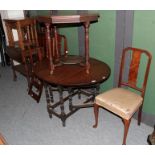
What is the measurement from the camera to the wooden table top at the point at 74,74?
1.95m

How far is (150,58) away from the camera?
191 cm

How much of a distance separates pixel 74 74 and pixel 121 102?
61 cm

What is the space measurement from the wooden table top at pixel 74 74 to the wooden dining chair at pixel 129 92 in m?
0.24

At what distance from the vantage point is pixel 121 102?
6.42ft

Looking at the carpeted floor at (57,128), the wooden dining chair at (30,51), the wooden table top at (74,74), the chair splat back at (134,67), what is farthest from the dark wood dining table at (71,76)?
the wooden dining chair at (30,51)

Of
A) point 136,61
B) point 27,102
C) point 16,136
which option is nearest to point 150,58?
point 136,61

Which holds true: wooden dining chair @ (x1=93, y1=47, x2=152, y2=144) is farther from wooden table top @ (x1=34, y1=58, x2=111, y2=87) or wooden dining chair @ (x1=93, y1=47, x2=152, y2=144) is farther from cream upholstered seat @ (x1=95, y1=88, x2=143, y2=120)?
wooden table top @ (x1=34, y1=58, x2=111, y2=87)

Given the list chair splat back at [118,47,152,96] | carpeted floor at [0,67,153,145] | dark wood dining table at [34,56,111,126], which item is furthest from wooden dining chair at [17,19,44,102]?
chair splat back at [118,47,152,96]

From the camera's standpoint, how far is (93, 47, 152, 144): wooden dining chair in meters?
1.90

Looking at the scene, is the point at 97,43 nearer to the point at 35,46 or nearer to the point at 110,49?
the point at 110,49

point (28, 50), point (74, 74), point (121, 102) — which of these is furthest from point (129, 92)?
point (28, 50)

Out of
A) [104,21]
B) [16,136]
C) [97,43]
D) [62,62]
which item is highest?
[104,21]

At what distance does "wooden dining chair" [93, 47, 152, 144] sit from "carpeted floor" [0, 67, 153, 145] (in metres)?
0.15
